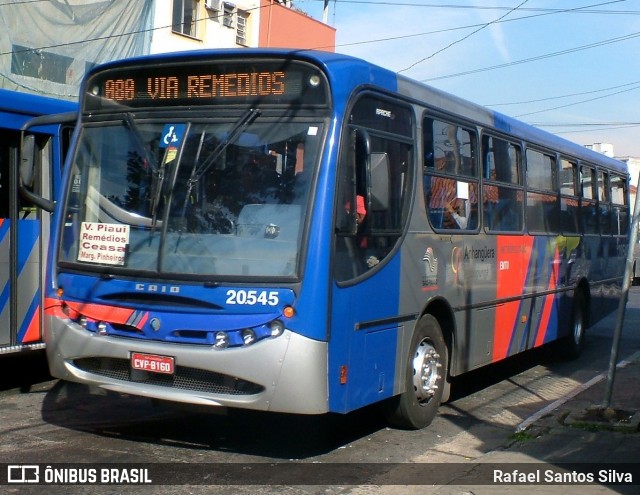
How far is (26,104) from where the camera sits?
9.04m

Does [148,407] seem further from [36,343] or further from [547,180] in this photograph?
[547,180]

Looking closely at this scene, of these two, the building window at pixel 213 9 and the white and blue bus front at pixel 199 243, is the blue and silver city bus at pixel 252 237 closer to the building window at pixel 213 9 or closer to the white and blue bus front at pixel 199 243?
the white and blue bus front at pixel 199 243

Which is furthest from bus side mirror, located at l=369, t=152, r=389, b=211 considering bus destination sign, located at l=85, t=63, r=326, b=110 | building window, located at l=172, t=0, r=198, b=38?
building window, located at l=172, t=0, r=198, b=38

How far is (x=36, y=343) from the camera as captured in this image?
30.4 ft

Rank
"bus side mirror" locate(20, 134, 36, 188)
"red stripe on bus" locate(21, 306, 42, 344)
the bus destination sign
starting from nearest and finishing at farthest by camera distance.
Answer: the bus destination sign
"bus side mirror" locate(20, 134, 36, 188)
"red stripe on bus" locate(21, 306, 42, 344)

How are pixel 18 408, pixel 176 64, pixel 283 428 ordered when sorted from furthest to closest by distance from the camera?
1. pixel 18 408
2. pixel 283 428
3. pixel 176 64

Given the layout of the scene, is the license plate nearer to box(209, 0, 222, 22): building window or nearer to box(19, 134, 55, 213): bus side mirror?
box(19, 134, 55, 213): bus side mirror

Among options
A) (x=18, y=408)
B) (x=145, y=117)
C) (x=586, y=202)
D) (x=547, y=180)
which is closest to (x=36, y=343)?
(x=18, y=408)

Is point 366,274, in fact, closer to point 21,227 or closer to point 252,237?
point 252,237

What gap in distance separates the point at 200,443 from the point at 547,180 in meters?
6.49

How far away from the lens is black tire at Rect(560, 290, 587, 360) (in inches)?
516

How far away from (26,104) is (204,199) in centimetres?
337

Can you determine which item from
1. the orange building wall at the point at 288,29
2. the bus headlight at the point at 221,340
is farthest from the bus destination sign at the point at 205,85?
the orange building wall at the point at 288,29

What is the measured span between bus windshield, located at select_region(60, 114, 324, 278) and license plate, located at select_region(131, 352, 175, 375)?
623 mm
